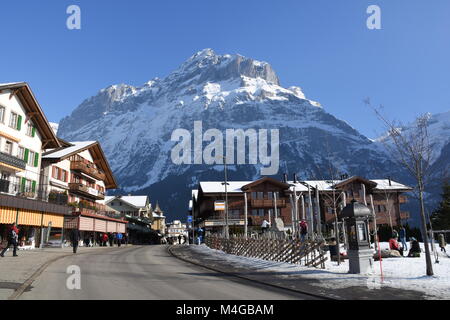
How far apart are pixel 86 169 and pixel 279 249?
115 ft

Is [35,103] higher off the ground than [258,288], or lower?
higher

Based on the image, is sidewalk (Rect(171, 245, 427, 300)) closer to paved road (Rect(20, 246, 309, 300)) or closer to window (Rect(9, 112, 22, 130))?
paved road (Rect(20, 246, 309, 300))

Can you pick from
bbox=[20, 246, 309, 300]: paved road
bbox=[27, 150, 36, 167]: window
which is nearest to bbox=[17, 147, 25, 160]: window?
bbox=[27, 150, 36, 167]: window

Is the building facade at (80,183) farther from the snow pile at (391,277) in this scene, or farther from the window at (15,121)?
the snow pile at (391,277)

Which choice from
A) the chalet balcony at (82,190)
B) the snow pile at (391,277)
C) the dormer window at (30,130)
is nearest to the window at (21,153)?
the dormer window at (30,130)

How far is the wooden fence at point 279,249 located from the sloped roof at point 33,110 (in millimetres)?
22170

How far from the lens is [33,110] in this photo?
36156mm

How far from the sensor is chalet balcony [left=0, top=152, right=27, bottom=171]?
29.7 m

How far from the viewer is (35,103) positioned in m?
35.4
